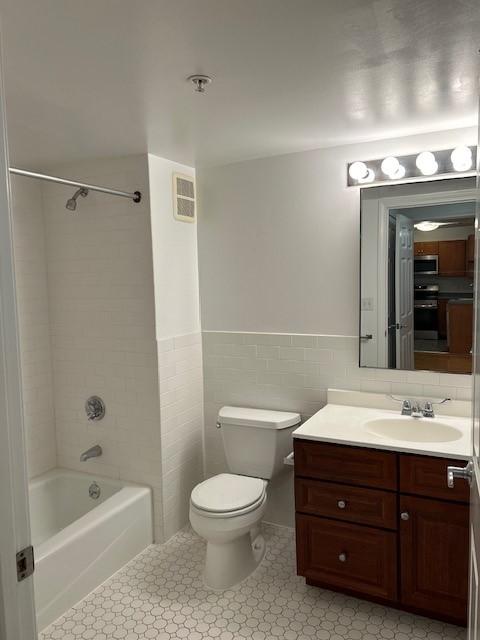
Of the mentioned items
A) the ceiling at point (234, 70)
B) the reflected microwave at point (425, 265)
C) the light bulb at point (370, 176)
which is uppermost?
the ceiling at point (234, 70)

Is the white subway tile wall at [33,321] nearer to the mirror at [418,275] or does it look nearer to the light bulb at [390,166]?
the mirror at [418,275]

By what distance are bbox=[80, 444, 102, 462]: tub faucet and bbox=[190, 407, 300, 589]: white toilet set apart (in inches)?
30.0

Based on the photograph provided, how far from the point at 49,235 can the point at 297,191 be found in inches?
60.5

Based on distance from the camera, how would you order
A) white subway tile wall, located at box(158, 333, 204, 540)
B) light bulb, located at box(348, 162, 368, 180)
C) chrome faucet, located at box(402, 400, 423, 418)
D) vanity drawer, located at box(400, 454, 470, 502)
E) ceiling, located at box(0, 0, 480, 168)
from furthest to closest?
white subway tile wall, located at box(158, 333, 204, 540), light bulb, located at box(348, 162, 368, 180), chrome faucet, located at box(402, 400, 423, 418), vanity drawer, located at box(400, 454, 470, 502), ceiling, located at box(0, 0, 480, 168)

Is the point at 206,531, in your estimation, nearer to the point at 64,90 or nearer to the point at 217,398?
the point at 217,398

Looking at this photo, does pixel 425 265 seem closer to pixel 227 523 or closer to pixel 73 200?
pixel 227 523

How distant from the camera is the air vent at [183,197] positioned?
9.77 ft

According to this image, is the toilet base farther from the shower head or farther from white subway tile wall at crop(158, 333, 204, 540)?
the shower head

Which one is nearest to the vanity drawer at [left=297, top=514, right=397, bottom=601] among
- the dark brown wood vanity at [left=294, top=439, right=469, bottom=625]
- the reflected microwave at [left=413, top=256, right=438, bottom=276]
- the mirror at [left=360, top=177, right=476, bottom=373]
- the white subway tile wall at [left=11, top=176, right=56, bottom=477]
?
the dark brown wood vanity at [left=294, top=439, right=469, bottom=625]

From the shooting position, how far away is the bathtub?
91.8 inches

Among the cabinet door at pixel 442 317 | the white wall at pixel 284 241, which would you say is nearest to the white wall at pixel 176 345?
the white wall at pixel 284 241

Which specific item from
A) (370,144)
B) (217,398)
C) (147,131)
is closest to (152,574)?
(217,398)

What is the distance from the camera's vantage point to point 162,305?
2.90m

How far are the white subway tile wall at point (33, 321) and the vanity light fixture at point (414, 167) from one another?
1.89 m
